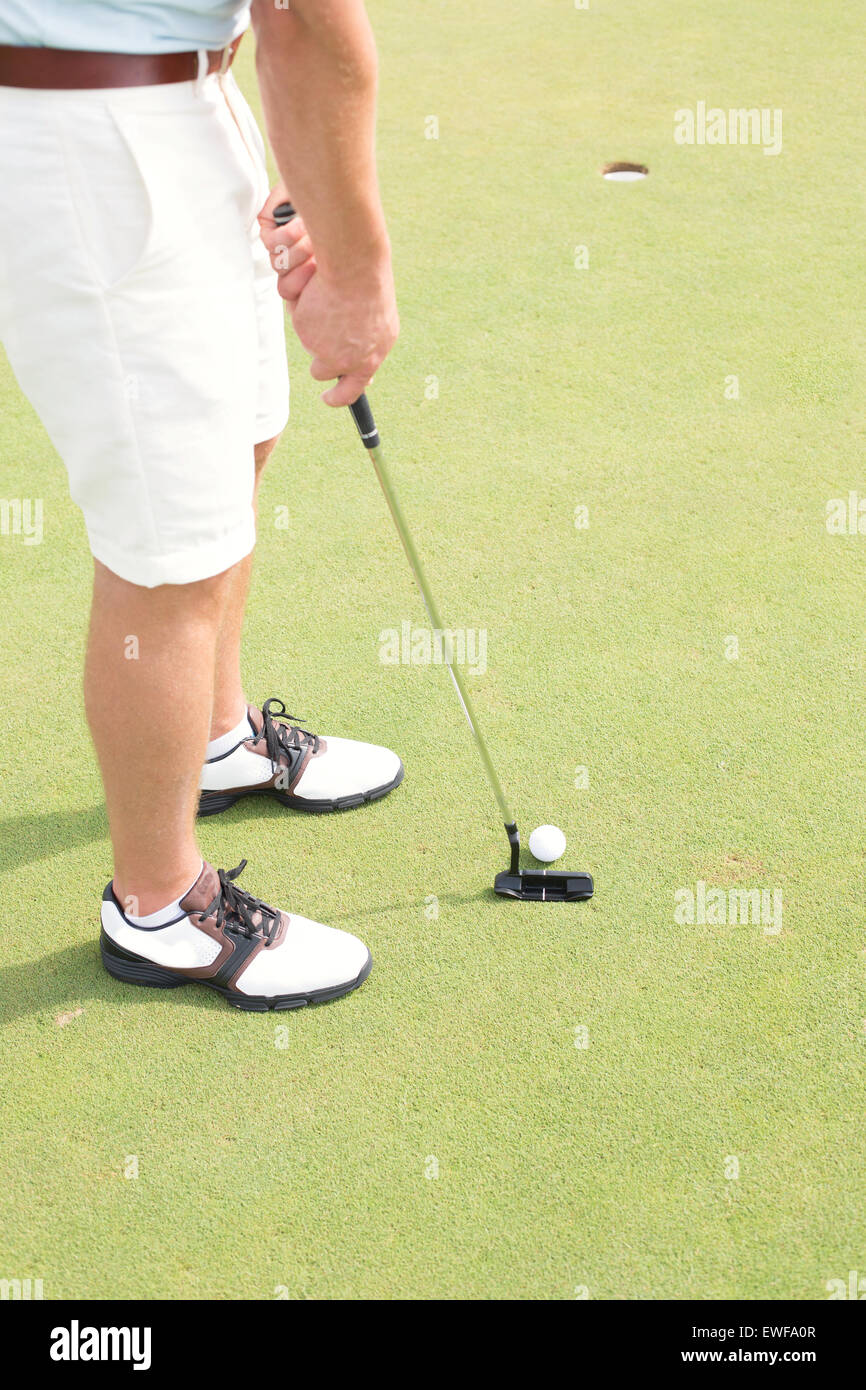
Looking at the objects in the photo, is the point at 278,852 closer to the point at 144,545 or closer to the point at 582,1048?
the point at 582,1048

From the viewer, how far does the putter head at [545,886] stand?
2.09m

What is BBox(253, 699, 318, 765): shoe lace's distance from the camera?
89.2 inches

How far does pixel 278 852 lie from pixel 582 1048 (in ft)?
2.13

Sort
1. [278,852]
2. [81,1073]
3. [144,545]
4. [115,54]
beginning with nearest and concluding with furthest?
[115,54]
[144,545]
[81,1073]
[278,852]

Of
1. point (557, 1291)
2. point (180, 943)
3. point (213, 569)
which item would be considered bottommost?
point (557, 1291)

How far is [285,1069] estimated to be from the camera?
186cm

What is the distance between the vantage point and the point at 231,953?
194 centimetres

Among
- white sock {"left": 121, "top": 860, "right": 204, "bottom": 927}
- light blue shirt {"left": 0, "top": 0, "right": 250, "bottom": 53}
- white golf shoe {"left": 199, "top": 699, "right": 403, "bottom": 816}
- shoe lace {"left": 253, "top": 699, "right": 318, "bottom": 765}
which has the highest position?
light blue shirt {"left": 0, "top": 0, "right": 250, "bottom": 53}

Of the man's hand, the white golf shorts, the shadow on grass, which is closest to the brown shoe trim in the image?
the shadow on grass

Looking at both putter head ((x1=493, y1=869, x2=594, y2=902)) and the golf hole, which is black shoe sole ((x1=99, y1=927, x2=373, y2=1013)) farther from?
the golf hole

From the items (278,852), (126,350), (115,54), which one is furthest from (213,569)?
(278,852)

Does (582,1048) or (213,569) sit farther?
(582,1048)

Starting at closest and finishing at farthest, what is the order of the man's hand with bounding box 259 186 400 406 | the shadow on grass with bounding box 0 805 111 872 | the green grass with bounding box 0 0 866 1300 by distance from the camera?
the man's hand with bounding box 259 186 400 406
the green grass with bounding box 0 0 866 1300
the shadow on grass with bounding box 0 805 111 872

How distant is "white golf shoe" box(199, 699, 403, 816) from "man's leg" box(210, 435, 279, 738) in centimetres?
4
